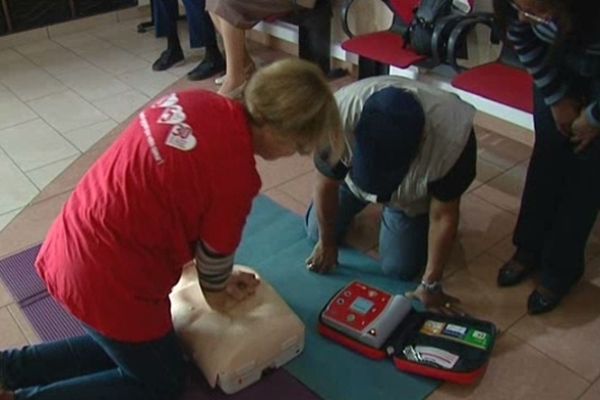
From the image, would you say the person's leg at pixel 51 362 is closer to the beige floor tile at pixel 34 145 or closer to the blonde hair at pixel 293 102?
the blonde hair at pixel 293 102

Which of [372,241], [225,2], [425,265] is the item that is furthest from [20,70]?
[425,265]

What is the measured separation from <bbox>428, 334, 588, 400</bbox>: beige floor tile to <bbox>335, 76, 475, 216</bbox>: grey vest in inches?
21.3

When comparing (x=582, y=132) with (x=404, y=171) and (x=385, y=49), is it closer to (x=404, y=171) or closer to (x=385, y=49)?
(x=404, y=171)

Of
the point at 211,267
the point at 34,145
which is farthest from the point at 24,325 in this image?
the point at 34,145

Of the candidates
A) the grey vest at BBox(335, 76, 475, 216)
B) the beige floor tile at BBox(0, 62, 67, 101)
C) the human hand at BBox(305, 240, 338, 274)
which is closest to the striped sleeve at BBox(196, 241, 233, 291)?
the grey vest at BBox(335, 76, 475, 216)

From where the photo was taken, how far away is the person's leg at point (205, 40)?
3.74 metres

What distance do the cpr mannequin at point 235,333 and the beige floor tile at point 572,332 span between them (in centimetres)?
70

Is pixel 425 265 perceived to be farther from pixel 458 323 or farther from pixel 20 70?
pixel 20 70

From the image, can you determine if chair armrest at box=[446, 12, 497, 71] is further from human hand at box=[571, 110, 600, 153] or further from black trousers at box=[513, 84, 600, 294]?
human hand at box=[571, 110, 600, 153]

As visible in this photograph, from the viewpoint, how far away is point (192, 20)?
12.5ft

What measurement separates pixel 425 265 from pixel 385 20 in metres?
1.67

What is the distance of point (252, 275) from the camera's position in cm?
178

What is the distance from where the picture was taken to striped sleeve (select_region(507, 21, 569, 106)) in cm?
176

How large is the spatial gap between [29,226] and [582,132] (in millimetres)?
1926
